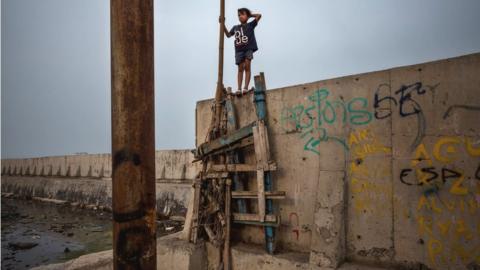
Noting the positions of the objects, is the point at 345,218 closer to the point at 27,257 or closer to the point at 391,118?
the point at 391,118

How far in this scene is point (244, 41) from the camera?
5.35m

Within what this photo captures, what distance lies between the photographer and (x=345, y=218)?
3.89 m

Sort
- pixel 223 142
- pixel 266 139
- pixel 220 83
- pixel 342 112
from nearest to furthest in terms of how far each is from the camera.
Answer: pixel 342 112, pixel 266 139, pixel 223 142, pixel 220 83

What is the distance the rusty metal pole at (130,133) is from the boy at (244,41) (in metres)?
3.67

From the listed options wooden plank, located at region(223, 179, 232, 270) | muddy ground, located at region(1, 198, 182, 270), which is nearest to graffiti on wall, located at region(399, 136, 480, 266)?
wooden plank, located at region(223, 179, 232, 270)

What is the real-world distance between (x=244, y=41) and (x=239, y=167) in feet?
7.89

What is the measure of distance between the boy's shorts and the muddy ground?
22.0 ft

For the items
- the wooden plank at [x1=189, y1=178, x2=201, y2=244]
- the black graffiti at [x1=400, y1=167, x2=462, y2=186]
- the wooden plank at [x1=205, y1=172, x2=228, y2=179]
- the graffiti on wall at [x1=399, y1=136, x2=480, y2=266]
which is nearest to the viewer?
the graffiti on wall at [x1=399, y1=136, x2=480, y2=266]

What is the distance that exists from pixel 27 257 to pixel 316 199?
8.07 metres

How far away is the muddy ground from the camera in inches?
300

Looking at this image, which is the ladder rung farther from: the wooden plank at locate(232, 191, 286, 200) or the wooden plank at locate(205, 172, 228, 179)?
the wooden plank at locate(205, 172, 228, 179)

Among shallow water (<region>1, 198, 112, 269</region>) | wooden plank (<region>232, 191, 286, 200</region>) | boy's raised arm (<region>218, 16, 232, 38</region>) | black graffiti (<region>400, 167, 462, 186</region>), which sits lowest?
shallow water (<region>1, 198, 112, 269</region>)

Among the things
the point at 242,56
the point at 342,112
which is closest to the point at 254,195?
the point at 342,112

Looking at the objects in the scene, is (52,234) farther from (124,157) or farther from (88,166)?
(124,157)
